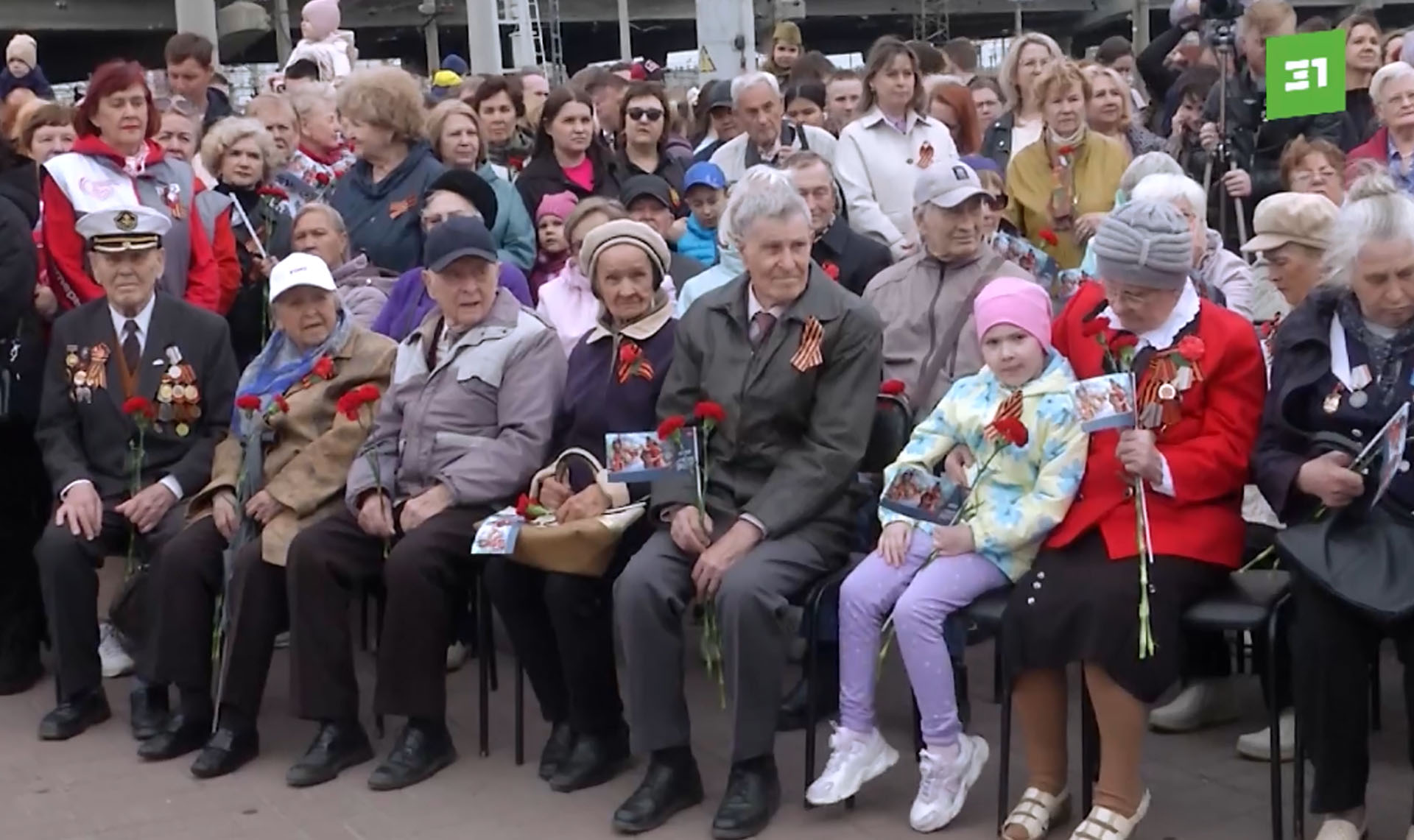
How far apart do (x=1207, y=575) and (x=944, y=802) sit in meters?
0.85

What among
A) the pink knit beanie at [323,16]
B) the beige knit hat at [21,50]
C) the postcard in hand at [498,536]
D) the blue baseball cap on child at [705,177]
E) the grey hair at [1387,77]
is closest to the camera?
the postcard in hand at [498,536]

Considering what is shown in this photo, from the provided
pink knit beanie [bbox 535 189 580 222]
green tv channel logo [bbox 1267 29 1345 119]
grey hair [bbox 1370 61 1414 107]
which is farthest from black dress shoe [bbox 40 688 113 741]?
grey hair [bbox 1370 61 1414 107]

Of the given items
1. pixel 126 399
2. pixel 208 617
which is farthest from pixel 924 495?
pixel 126 399

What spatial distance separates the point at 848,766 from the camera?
13.9 feet

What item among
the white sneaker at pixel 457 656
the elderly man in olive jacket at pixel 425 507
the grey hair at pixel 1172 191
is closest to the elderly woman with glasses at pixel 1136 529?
the grey hair at pixel 1172 191

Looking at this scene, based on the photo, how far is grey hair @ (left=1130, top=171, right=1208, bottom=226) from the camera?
16.3ft

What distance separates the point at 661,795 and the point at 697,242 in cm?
262

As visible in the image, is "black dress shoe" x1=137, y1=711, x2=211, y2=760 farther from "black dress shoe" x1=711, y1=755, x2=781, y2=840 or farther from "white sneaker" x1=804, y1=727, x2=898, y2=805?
"white sneaker" x1=804, y1=727, x2=898, y2=805

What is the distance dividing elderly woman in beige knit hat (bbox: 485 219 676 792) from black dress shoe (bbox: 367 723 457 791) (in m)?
0.29

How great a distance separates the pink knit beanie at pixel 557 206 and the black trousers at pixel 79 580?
1867 millimetres

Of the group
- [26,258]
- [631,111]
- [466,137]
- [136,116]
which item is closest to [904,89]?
[631,111]

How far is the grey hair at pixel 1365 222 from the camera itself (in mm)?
3768

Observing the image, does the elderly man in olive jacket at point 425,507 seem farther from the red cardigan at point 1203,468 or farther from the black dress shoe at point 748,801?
the red cardigan at point 1203,468

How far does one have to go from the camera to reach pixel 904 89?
6.80 meters
